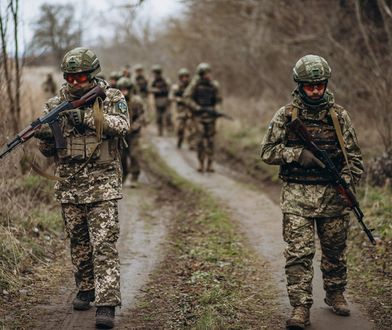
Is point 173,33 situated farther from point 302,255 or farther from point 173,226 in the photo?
point 302,255

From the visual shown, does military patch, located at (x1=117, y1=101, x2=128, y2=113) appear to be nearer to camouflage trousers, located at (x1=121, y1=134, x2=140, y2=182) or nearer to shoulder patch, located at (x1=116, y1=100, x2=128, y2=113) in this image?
shoulder patch, located at (x1=116, y1=100, x2=128, y2=113)

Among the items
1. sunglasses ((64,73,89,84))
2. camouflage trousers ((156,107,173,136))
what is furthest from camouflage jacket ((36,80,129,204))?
camouflage trousers ((156,107,173,136))

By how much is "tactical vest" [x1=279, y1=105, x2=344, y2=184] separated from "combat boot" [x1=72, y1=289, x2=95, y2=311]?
1.96 metres

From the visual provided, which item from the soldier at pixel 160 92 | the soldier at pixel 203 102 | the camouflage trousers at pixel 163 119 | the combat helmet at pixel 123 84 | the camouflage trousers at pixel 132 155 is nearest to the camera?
the combat helmet at pixel 123 84

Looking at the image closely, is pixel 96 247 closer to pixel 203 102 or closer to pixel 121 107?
pixel 121 107

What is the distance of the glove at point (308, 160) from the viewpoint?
17.1 feet

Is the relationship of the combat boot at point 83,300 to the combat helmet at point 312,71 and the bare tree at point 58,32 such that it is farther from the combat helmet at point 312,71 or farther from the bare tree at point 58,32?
the bare tree at point 58,32

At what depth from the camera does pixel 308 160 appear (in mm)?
5199

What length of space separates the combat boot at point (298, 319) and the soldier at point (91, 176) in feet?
4.44

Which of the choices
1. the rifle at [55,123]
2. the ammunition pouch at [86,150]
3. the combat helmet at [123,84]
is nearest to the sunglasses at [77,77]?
the rifle at [55,123]

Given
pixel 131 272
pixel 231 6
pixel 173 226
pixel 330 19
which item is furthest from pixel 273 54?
pixel 131 272

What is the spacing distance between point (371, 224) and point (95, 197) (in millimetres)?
4282

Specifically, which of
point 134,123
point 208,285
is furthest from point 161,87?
point 208,285

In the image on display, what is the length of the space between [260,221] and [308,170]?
14.6 feet
